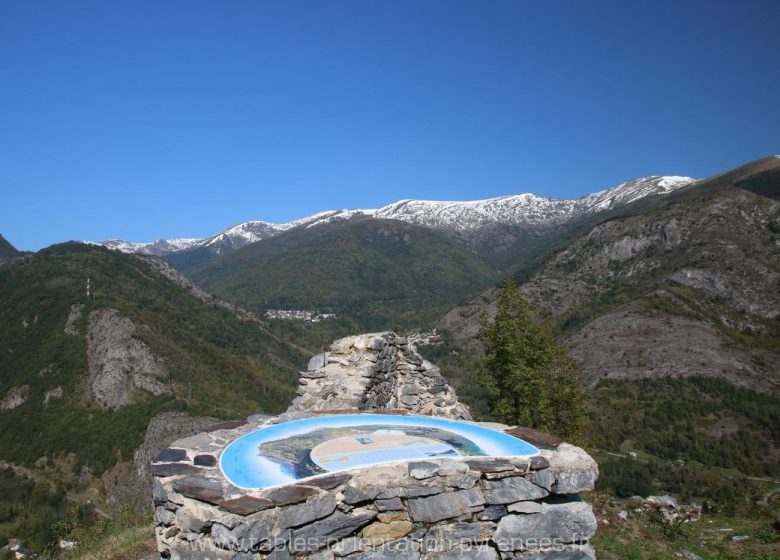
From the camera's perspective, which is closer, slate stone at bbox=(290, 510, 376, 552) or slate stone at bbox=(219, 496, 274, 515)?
slate stone at bbox=(219, 496, 274, 515)

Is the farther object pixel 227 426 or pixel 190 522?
pixel 227 426

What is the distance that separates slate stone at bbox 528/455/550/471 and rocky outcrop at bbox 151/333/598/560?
12 millimetres

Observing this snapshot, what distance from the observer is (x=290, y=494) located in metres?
5.11

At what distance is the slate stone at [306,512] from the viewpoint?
197 inches

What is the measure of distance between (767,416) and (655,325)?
26.4 meters

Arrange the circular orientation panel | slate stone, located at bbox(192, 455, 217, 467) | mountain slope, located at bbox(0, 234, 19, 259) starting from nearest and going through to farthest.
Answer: the circular orientation panel, slate stone, located at bbox(192, 455, 217, 467), mountain slope, located at bbox(0, 234, 19, 259)

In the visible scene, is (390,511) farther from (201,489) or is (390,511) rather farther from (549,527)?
(201,489)

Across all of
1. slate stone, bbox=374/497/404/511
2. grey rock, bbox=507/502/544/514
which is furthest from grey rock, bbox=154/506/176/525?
grey rock, bbox=507/502/544/514

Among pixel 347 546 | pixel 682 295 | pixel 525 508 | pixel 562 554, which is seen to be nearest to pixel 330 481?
pixel 347 546

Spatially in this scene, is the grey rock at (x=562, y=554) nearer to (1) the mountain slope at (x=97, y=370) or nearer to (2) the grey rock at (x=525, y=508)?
(2) the grey rock at (x=525, y=508)

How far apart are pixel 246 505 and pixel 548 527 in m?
3.48

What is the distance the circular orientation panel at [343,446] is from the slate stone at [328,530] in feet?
1.69

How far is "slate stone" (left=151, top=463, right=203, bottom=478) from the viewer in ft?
19.0

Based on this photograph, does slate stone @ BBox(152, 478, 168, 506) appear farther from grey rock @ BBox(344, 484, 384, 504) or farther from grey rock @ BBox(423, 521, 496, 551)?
grey rock @ BBox(423, 521, 496, 551)
